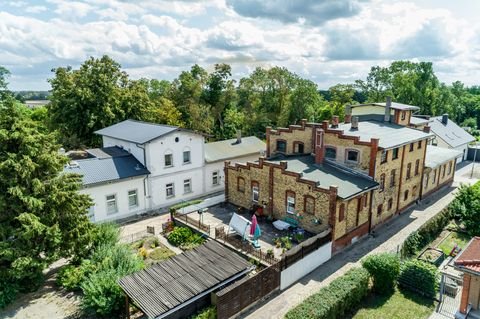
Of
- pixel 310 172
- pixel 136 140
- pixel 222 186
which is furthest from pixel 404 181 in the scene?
pixel 136 140

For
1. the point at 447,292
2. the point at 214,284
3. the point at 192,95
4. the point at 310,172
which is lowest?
the point at 447,292

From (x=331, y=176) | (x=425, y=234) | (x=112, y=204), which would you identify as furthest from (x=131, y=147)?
(x=425, y=234)

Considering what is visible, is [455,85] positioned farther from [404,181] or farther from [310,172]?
[310,172]

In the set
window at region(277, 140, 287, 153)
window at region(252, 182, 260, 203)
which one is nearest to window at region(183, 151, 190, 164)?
window at region(252, 182, 260, 203)

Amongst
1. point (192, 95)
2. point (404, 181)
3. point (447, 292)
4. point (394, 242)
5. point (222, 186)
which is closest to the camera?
point (447, 292)

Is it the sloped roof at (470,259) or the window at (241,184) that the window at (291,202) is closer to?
the window at (241,184)

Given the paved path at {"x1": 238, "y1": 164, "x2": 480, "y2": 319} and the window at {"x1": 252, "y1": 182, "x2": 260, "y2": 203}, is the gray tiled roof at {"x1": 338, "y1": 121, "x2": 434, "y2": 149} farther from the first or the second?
the window at {"x1": 252, "y1": 182, "x2": 260, "y2": 203}
